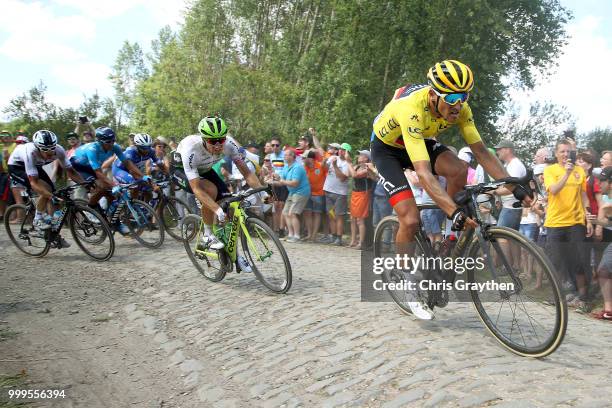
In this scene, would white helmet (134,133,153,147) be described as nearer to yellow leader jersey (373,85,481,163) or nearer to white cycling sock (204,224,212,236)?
white cycling sock (204,224,212,236)

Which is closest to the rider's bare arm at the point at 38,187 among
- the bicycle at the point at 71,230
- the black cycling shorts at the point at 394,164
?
the bicycle at the point at 71,230

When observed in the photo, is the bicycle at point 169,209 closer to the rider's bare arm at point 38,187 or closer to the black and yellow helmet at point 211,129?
the rider's bare arm at point 38,187

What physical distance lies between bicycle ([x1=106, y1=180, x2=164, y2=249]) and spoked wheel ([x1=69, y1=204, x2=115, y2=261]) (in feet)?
1.84

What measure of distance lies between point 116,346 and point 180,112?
2829 centimetres

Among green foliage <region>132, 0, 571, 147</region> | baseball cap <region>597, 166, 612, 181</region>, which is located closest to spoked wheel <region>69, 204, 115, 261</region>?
baseball cap <region>597, 166, 612, 181</region>

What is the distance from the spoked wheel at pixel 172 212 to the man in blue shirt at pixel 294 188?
7.76 feet

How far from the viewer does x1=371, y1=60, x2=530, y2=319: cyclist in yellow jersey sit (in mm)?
4367

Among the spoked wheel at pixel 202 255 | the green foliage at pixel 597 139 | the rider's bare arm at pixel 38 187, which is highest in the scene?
the green foliage at pixel 597 139

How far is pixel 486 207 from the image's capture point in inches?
337

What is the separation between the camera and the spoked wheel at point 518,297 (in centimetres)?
387

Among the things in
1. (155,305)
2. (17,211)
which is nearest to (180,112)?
(17,211)

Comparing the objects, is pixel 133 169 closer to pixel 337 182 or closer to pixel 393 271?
pixel 337 182

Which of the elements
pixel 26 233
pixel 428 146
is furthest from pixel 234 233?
pixel 26 233

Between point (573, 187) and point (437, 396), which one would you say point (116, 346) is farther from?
point (573, 187)
